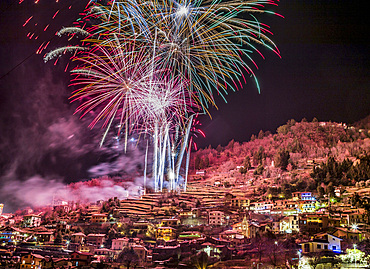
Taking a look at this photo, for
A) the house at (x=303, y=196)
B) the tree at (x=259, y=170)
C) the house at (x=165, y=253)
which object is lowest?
the house at (x=165, y=253)

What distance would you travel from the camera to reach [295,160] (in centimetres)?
1380

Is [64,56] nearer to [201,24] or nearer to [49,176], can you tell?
[49,176]

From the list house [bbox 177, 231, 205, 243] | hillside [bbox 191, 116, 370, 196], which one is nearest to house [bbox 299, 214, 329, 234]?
hillside [bbox 191, 116, 370, 196]

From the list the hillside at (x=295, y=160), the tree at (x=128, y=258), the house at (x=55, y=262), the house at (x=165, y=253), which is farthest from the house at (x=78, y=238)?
the hillside at (x=295, y=160)

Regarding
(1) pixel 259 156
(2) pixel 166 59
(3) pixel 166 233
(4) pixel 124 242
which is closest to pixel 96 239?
(4) pixel 124 242

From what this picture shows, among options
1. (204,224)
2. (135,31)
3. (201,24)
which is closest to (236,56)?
(201,24)

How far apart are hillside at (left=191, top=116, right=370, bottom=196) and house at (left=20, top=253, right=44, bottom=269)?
24.1 ft

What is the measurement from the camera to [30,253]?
47.5 feet

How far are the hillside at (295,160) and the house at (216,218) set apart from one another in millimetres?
1457

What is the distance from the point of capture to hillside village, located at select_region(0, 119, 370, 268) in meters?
11.7

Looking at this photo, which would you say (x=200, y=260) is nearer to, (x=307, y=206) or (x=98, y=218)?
(x=307, y=206)

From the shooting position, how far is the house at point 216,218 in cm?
1400

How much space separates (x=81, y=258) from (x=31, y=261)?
2037mm

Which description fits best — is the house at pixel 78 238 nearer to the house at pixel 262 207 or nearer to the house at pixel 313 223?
→ the house at pixel 262 207
